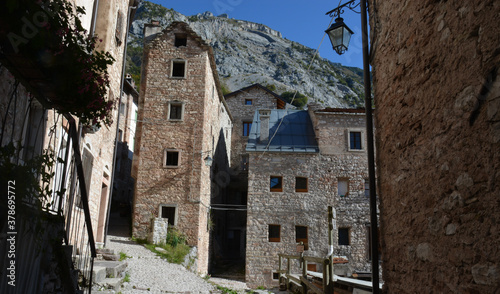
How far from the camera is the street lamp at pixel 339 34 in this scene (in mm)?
6055

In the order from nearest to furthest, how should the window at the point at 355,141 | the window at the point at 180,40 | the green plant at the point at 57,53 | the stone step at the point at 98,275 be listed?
the green plant at the point at 57,53, the stone step at the point at 98,275, the window at the point at 355,141, the window at the point at 180,40

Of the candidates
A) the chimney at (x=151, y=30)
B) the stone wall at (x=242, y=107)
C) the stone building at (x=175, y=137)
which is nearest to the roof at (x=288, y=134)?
the stone building at (x=175, y=137)

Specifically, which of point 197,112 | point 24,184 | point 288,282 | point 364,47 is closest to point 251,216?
point 197,112

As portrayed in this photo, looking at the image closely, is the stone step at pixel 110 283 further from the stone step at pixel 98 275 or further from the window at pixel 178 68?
the window at pixel 178 68

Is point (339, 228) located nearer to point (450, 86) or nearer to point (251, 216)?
point (251, 216)

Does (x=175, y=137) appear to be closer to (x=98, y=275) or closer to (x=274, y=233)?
(x=274, y=233)

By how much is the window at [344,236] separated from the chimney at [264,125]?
623cm

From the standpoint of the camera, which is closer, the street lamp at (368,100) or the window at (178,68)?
the street lamp at (368,100)

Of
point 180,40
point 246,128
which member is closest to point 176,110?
point 180,40

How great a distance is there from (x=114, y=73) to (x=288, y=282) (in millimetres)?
7745

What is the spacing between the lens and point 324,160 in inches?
797

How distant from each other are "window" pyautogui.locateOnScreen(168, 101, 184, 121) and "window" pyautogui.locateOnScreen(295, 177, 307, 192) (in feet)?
22.7

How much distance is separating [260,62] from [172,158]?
201 ft

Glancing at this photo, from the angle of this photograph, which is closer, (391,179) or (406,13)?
(406,13)
